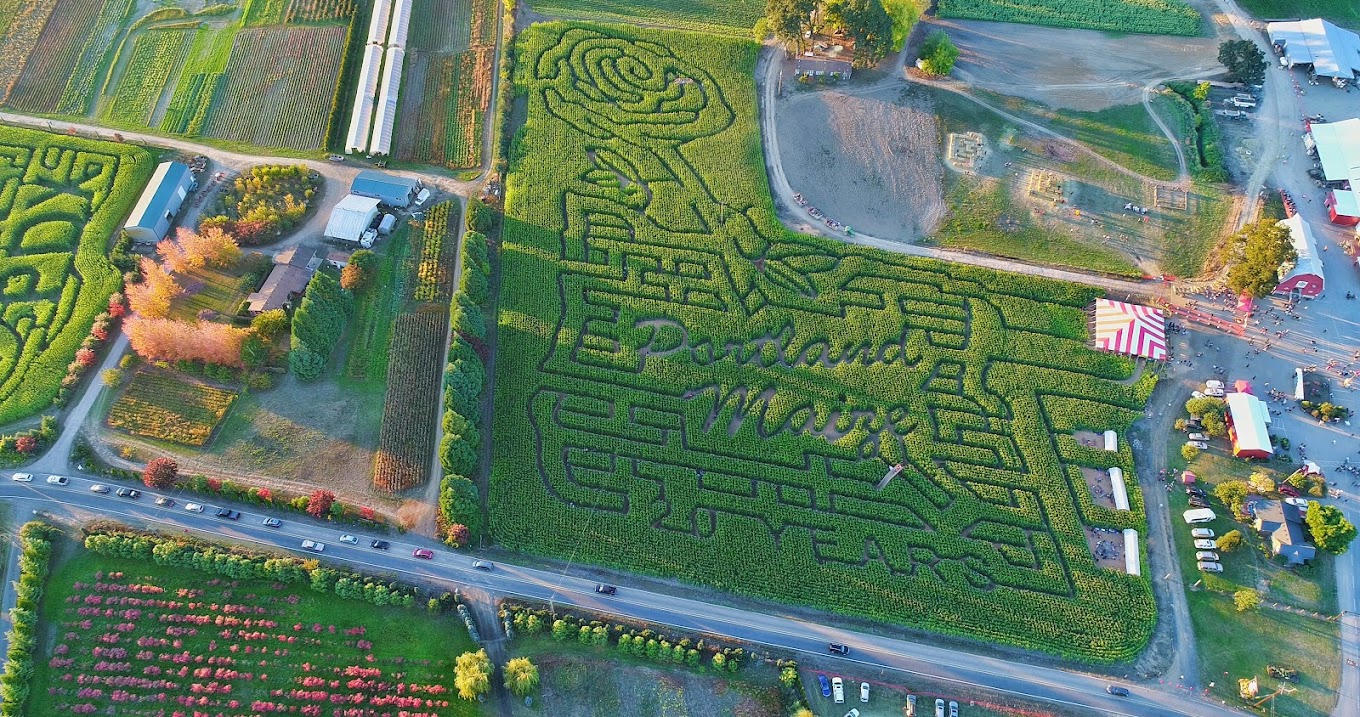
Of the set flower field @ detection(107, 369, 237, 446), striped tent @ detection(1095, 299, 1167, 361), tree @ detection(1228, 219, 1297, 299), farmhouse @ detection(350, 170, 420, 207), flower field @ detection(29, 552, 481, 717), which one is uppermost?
tree @ detection(1228, 219, 1297, 299)

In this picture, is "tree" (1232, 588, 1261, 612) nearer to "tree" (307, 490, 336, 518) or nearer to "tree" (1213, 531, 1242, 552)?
"tree" (1213, 531, 1242, 552)

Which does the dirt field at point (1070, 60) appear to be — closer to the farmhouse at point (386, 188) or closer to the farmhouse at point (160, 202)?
the farmhouse at point (386, 188)

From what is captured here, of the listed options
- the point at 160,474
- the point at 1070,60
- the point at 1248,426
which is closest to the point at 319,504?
the point at 160,474

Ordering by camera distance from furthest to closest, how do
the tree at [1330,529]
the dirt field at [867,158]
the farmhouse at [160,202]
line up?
the dirt field at [867,158] < the farmhouse at [160,202] < the tree at [1330,529]

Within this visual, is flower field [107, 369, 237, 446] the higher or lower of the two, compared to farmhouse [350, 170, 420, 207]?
lower

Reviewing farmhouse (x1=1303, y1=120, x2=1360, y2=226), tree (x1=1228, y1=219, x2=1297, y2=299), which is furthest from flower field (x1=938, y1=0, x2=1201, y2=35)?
tree (x1=1228, y1=219, x2=1297, y2=299)

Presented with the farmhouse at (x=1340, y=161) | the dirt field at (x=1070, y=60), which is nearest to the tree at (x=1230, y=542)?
the farmhouse at (x=1340, y=161)
